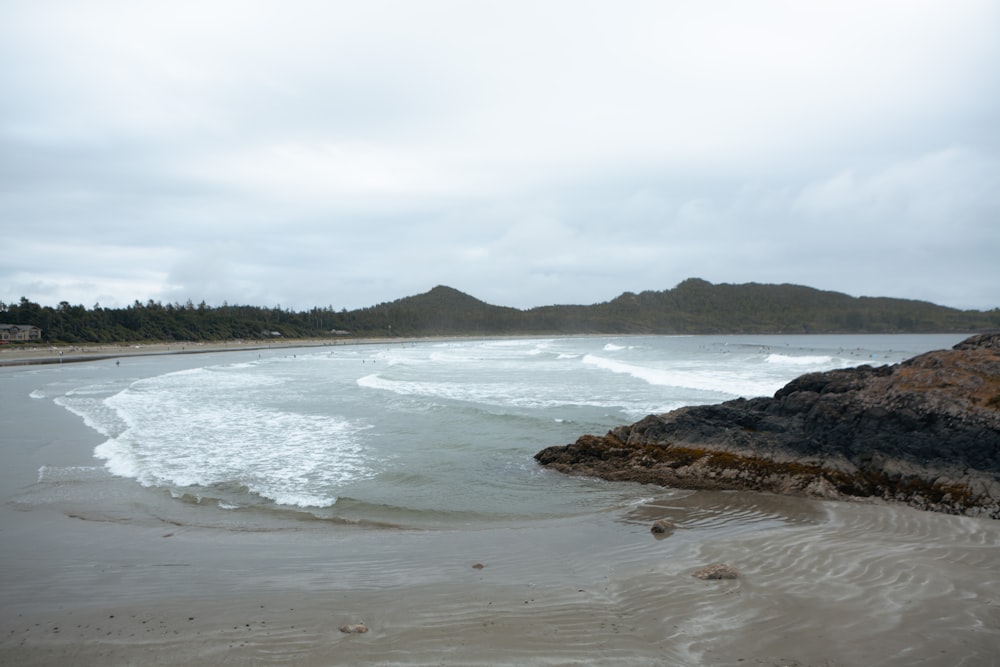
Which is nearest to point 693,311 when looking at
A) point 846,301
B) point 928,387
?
point 846,301

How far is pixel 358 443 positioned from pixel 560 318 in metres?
165

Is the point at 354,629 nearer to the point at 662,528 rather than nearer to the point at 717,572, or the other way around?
the point at 717,572

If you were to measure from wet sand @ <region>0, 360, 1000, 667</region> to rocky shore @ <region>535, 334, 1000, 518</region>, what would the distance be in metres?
0.62

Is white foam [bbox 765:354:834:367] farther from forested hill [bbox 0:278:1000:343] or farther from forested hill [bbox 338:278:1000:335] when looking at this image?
forested hill [bbox 338:278:1000:335]

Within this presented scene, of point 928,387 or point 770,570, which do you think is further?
point 928,387

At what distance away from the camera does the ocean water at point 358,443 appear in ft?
29.8

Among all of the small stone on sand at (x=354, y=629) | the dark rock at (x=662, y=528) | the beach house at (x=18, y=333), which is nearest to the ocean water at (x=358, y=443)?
the dark rock at (x=662, y=528)

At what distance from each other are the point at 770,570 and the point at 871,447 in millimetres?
4038

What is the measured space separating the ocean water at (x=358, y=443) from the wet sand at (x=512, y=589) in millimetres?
884

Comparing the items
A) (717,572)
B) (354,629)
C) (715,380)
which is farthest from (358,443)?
(715,380)

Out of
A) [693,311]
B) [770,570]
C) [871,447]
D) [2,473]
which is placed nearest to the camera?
[770,570]

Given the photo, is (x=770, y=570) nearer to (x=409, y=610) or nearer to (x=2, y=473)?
(x=409, y=610)

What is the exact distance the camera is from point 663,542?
710 cm

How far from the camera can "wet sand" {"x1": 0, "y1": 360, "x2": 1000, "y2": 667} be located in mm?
4426
